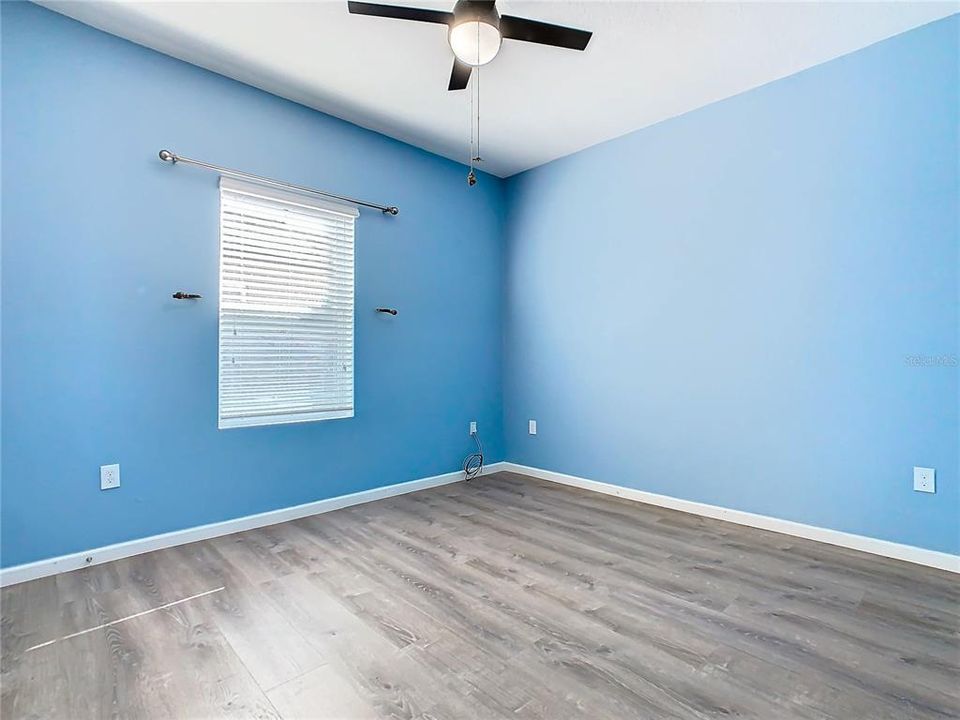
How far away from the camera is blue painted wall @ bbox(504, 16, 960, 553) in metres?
2.32

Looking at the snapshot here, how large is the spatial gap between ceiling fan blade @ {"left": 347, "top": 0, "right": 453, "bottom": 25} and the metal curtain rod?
1.26 m

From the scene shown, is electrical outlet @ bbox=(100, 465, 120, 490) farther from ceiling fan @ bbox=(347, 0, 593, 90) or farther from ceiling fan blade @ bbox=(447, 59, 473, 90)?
ceiling fan blade @ bbox=(447, 59, 473, 90)

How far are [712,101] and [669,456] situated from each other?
2356 mm

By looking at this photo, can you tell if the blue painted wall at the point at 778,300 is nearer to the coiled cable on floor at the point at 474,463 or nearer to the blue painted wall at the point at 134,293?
the coiled cable on floor at the point at 474,463

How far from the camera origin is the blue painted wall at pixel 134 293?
216cm

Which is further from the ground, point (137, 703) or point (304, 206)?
point (304, 206)

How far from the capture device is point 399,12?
1860 mm

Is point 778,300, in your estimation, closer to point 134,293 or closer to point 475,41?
point 475,41

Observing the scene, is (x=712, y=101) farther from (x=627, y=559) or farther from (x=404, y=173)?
(x=627, y=559)

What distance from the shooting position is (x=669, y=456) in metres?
3.27

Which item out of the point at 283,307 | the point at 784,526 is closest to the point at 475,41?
the point at 283,307

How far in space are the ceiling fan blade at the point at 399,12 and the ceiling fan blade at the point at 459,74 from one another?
28cm

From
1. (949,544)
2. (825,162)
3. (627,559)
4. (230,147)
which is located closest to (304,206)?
(230,147)

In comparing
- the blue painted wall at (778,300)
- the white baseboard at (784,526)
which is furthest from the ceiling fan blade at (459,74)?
the white baseboard at (784,526)
